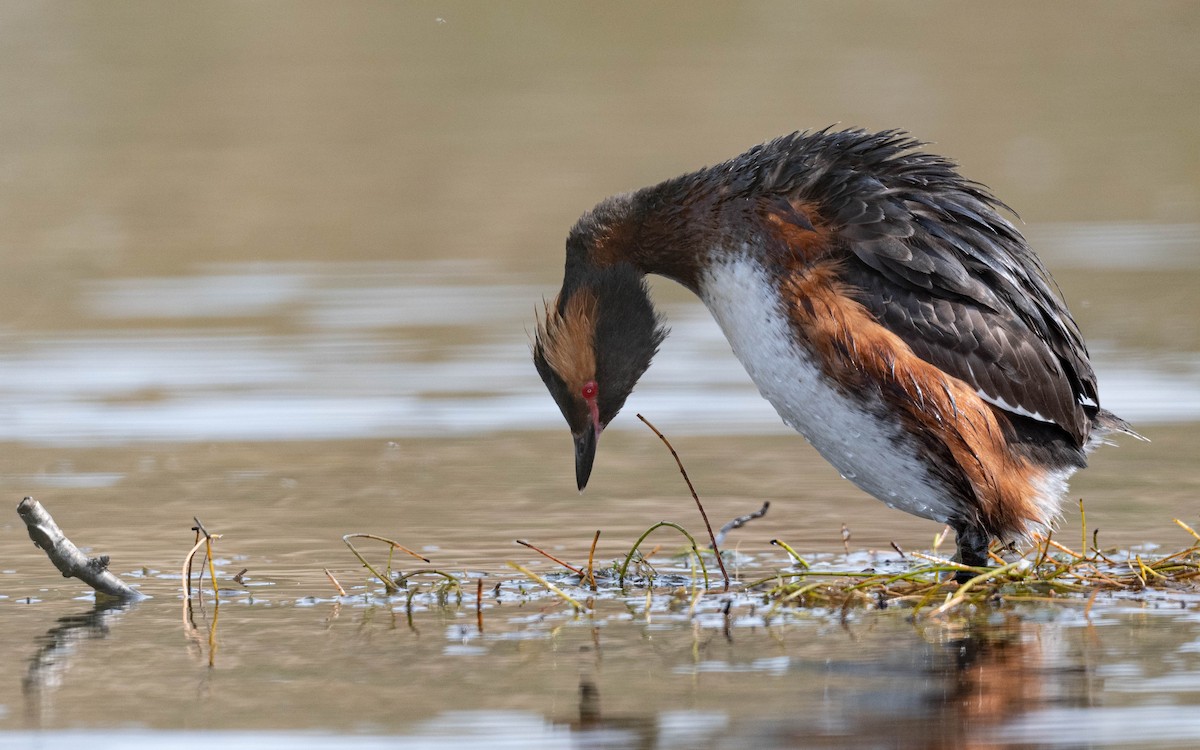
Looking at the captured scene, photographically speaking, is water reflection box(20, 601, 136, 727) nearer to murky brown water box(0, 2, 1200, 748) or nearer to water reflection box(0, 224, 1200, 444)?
murky brown water box(0, 2, 1200, 748)

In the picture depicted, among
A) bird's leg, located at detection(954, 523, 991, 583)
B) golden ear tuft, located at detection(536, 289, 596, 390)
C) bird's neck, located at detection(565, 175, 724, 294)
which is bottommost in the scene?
bird's leg, located at detection(954, 523, 991, 583)

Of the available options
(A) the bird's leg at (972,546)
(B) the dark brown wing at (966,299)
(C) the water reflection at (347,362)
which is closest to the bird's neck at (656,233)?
(B) the dark brown wing at (966,299)

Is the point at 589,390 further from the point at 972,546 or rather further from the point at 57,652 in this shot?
the point at 57,652

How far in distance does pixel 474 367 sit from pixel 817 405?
4751 millimetres

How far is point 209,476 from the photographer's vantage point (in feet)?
29.3

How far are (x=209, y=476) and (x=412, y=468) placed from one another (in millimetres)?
913

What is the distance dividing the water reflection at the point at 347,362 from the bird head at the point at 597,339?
228cm

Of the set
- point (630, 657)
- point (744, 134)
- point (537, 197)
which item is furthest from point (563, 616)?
point (744, 134)

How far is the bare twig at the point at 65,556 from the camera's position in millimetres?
6551

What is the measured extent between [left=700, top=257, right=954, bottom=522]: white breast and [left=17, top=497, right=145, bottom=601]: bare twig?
7.53ft

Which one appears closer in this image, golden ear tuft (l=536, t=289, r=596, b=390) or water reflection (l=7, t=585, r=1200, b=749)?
water reflection (l=7, t=585, r=1200, b=749)

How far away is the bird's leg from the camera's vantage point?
6809 mm

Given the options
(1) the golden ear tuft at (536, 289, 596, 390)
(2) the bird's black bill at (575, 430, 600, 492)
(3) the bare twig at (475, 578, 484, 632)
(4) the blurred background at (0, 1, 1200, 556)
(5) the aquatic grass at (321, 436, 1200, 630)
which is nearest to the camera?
(3) the bare twig at (475, 578, 484, 632)

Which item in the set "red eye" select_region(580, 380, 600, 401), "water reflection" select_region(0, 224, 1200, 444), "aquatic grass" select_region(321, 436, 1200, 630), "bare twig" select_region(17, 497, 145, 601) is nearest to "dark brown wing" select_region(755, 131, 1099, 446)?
"aquatic grass" select_region(321, 436, 1200, 630)
